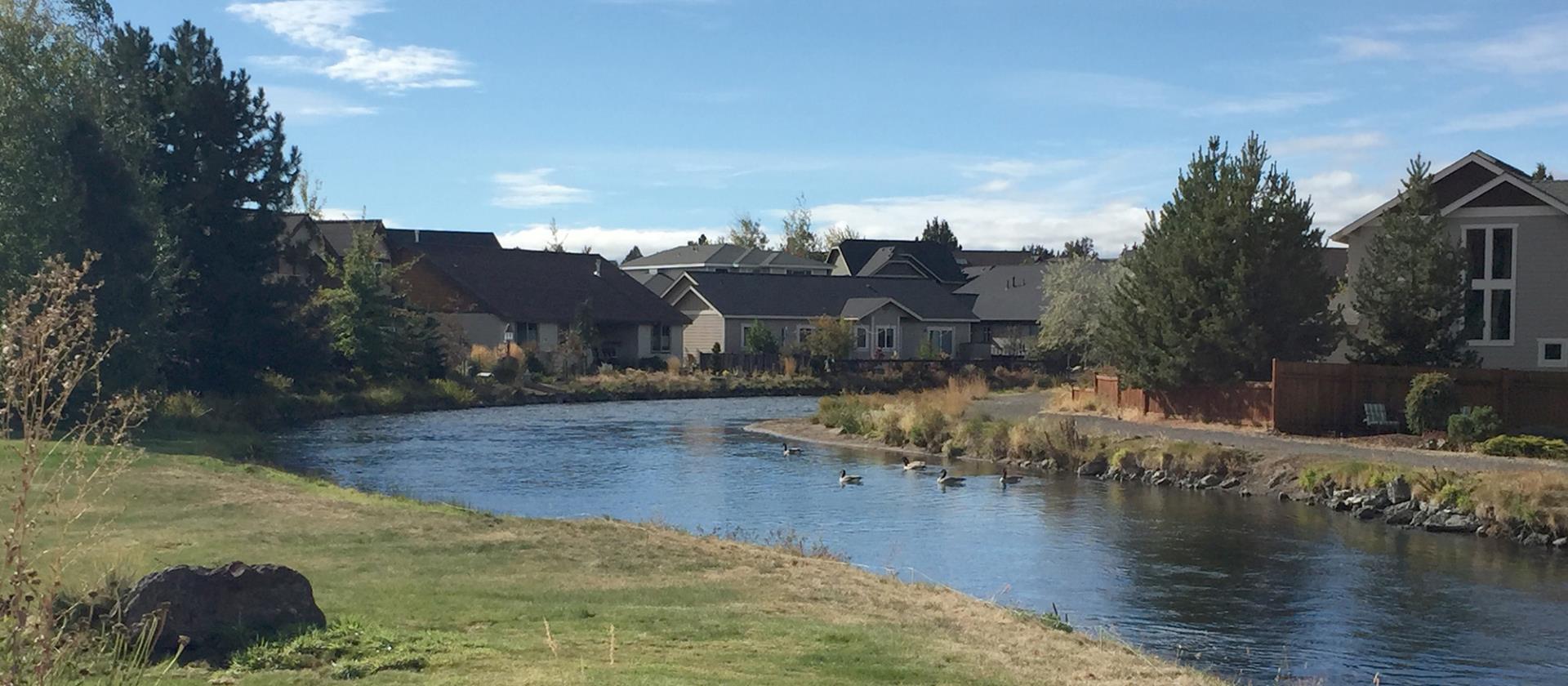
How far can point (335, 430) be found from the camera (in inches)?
1779

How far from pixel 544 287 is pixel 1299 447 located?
51.1 meters

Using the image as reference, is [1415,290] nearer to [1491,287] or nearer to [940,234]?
[1491,287]

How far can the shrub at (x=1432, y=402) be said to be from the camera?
108 feet

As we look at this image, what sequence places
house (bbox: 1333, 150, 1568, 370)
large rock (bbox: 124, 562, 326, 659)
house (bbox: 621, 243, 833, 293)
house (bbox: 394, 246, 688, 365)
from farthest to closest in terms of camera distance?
house (bbox: 621, 243, 833, 293)
house (bbox: 394, 246, 688, 365)
house (bbox: 1333, 150, 1568, 370)
large rock (bbox: 124, 562, 326, 659)

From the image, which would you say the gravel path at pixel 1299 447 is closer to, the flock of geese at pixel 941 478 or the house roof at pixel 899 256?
the flock of geese at pixel 941 478

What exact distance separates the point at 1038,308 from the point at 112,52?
54059 mm

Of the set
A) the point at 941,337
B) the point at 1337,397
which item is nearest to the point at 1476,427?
the point at 1337,397

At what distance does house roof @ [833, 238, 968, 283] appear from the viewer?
107 meters

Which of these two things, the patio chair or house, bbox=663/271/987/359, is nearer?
the patio chair

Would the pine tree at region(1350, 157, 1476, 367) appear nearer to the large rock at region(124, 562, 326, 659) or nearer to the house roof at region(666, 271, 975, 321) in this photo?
the large rock at region(124, 562, 326, 659)

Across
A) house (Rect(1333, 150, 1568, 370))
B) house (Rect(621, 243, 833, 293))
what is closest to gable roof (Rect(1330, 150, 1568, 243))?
house (Rect(1333, 150, 1568, 370))

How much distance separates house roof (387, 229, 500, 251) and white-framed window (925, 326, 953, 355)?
26.9m

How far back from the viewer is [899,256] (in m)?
106

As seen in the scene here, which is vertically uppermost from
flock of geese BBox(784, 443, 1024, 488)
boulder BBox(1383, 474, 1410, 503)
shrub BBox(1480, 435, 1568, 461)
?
shrub BBox(1480, 435, 1568, 461)
